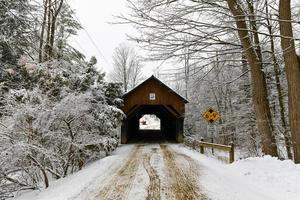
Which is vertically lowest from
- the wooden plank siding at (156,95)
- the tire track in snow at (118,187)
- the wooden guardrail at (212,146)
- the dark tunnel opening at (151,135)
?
the tire track in snow at (118,187)

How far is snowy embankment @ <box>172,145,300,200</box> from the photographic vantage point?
5.93 metres

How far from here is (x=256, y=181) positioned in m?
7.23

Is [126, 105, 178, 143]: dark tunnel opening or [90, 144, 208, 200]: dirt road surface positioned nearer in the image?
[90, 144, 208, 200]: dirt road surface

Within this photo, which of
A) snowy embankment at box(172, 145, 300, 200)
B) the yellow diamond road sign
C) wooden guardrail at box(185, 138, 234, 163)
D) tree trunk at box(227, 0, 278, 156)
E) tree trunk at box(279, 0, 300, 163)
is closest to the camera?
snowy embankment at box(172, 145, 300, 200)

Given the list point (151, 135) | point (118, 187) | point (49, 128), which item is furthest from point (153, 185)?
point (151, 135)

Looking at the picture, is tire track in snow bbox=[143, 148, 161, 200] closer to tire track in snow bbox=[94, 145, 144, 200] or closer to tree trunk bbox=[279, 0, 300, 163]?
tire track in snow bbox=[94, 145, 144, 200]

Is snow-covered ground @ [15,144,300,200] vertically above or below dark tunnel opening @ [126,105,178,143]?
below

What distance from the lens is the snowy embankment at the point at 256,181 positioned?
5.93 m

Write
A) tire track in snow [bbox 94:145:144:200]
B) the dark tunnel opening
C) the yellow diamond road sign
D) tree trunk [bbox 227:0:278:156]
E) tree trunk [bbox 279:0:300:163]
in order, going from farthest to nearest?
the dark tunnel opening → the yellow diamond road sign → tree trunk [bbox 227:0:278:156] → tree trunk [bbox 279:0:300:163] → tire track in snow [bbox 94:145:144:200]

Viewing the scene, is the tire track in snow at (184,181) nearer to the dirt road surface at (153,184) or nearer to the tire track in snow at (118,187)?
the dirt road surface at (153,184)

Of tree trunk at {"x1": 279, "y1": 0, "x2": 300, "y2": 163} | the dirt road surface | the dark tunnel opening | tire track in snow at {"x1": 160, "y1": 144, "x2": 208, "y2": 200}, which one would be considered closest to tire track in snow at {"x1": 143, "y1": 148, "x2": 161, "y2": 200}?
the dirt road surface

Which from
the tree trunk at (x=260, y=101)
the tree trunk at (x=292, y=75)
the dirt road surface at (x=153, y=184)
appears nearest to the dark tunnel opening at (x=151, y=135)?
the dirt road surface at (x=153, y=184)

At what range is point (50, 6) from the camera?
56.7ft

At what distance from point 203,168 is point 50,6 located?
42.3 feet
